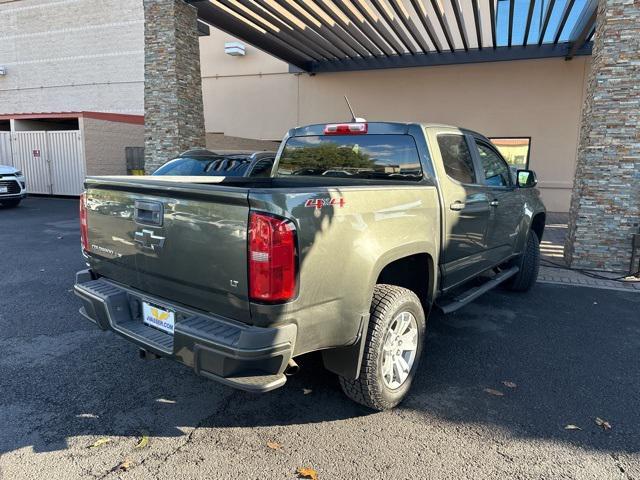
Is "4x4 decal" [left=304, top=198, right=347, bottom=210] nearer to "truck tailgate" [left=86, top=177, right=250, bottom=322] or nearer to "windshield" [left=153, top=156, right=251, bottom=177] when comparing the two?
"truck tailgate" [left=86, top=177, right=250, bottom=322]

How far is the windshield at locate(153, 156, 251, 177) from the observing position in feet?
26.2

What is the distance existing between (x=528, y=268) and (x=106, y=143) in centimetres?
1597

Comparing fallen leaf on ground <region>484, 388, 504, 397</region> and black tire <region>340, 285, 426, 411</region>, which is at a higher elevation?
black tire <region>340, 285, 426, 411</region>

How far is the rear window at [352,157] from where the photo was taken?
12.2 feet

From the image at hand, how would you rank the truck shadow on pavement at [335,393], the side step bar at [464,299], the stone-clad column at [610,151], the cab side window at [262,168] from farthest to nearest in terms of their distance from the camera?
the cab side window at [262,168] → the stone-clad column at [610,151] → the side step bar at [464,299] → the truck shadow on pavement at [335,393]

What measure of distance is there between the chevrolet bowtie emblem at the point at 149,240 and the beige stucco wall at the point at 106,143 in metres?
15.3

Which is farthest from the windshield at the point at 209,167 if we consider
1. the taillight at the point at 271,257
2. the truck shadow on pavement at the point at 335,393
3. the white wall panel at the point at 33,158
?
the white wall panel at the point at 33,158

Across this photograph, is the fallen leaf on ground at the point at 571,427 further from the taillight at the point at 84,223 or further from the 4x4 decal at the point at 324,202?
the taillight at the point at 84,223

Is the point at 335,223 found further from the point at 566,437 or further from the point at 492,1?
the point at 492,1

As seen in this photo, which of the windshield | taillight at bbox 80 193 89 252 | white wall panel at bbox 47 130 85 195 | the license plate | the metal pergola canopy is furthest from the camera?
white wall panel at bbox 47 130 85 195

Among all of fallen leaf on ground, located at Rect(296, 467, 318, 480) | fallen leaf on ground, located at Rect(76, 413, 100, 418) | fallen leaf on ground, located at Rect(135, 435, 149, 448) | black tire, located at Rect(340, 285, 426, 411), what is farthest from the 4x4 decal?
fallen leaf on ground, located at Rect(76, 413, 100, 418)

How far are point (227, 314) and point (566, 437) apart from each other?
2.27 meters

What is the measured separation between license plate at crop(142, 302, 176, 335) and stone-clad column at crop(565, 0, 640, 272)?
6.76m

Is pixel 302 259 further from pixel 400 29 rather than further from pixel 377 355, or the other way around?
pixel 400 29
